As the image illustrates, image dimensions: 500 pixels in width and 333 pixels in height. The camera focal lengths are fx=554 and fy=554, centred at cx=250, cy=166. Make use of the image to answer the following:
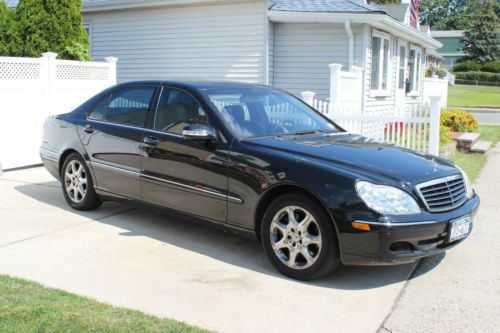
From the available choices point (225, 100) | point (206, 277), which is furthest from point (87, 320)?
point (225, 100)

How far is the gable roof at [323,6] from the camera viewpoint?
13.4 metres

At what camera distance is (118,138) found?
5.98 meters

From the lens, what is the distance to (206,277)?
4.64 metres

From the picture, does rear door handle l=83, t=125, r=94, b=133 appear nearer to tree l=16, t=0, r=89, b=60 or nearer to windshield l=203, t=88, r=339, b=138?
windshield l=203, t=88, r=339, b=138

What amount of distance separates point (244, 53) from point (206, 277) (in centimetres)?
1068

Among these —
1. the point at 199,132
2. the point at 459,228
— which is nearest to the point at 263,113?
the point at 199,132

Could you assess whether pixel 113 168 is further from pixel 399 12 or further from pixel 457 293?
pixel 399 12

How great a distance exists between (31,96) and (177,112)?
471cm

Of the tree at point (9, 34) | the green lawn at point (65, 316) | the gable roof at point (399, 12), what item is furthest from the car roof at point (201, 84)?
the gable roof at point (399, 12)

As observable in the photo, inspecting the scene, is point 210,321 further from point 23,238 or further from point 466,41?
point 466,41

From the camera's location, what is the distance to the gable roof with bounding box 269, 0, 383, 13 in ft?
43.9

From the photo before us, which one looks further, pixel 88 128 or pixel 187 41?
pixel 187 41

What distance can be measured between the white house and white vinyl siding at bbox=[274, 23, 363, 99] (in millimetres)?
25

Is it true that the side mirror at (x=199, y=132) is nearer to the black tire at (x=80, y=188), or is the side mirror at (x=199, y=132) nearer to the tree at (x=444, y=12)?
the black tire at (x=80, y=188)
